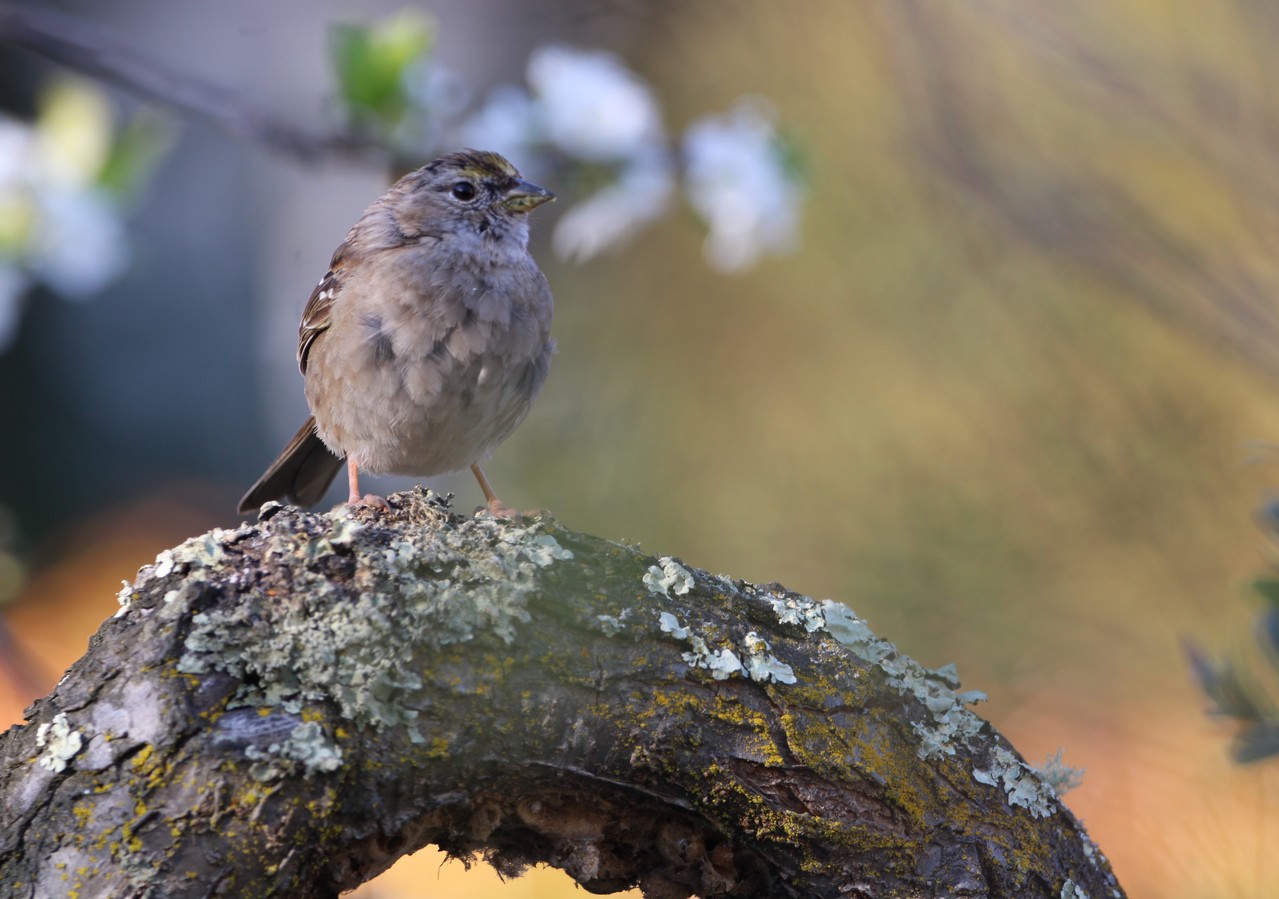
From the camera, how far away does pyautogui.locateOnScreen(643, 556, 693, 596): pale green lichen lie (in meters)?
1.92

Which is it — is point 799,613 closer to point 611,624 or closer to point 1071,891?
point 611,624

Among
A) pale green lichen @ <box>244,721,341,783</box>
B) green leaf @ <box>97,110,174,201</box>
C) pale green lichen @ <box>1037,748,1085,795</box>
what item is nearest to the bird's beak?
green leaf @ <box>97,110,174,201</box>

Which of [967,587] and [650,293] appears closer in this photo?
[967,587]

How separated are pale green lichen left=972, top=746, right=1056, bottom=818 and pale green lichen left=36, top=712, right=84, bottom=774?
1.33m

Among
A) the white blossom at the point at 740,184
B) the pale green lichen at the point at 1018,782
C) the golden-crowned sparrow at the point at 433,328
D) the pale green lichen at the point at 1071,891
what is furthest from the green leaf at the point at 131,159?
the pale green lichen at the point at 1071,891

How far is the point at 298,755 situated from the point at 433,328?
1879 mm

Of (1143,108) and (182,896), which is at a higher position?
(1143,108)

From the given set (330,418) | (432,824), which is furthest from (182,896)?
(330,418)

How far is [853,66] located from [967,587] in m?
2.33

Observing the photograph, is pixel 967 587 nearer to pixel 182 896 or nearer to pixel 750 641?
pixel 750 641

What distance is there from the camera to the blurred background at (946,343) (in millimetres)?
3629

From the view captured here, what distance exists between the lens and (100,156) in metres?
3.17

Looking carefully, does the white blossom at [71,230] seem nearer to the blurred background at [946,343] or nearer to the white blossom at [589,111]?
the blurred background at [946,343]

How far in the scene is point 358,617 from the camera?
1695 millimetres
